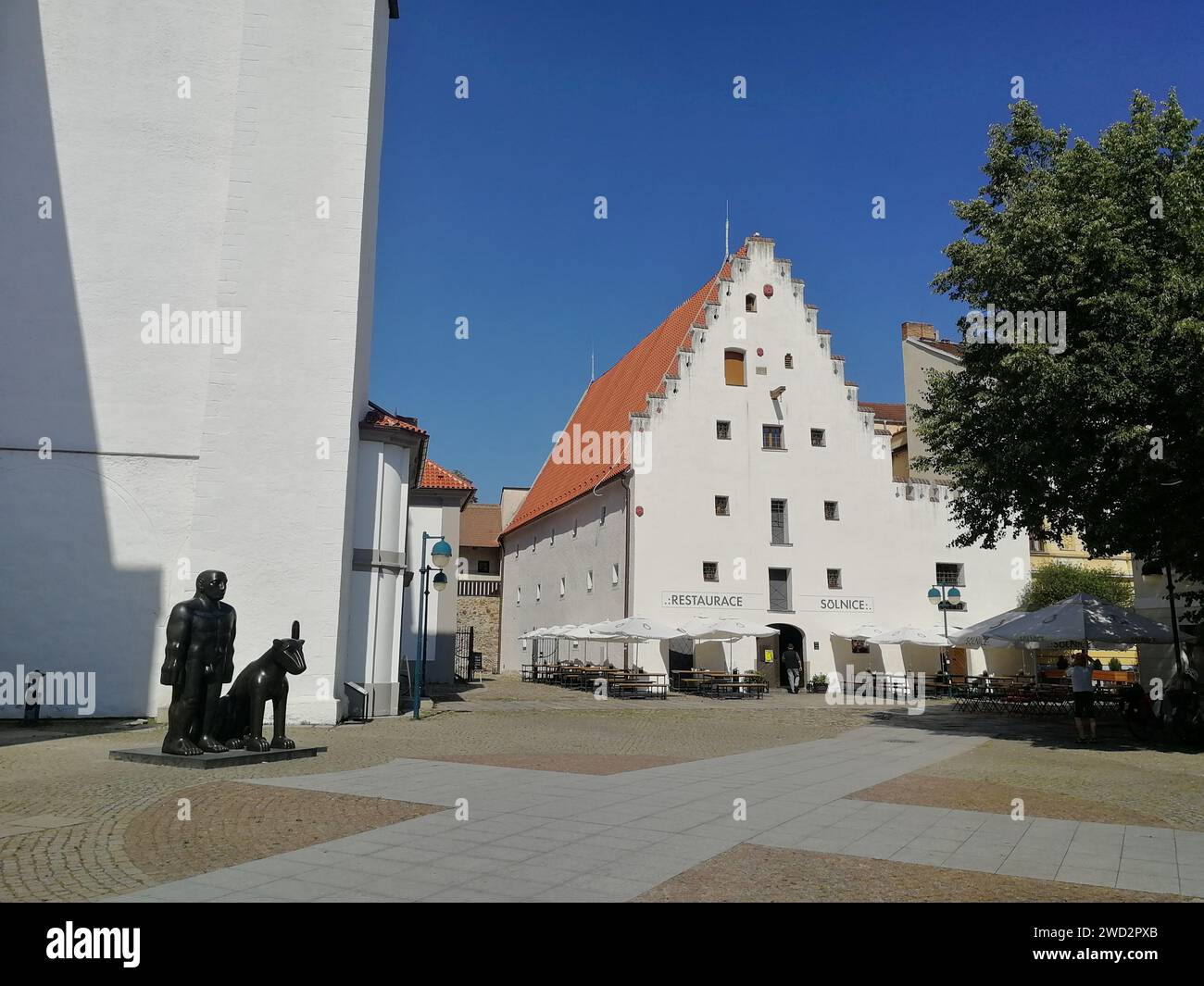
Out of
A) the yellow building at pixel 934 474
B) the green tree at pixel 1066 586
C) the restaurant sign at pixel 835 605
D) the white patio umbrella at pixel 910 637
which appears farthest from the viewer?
the yellow building at pixel 934 474

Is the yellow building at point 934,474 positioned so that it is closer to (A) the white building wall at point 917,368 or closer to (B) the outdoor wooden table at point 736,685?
(A) the white building wall at point 917,368

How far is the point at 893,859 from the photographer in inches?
294

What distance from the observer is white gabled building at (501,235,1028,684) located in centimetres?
3681

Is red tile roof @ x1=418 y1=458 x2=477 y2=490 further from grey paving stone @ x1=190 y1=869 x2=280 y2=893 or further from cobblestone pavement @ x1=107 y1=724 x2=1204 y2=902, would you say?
grey paving stone @ x1=190 y1=869 x2=280 y2=893

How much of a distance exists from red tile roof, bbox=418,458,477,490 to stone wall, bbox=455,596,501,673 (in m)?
19.8

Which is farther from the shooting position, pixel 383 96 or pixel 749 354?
pixel 749 354

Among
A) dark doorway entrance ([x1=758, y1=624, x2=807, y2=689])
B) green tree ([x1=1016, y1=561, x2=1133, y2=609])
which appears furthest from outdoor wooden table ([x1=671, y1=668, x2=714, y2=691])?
green tree ([x1=1016, y1=561, x2=1133, y2=609])

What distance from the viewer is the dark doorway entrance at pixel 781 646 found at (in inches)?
1483

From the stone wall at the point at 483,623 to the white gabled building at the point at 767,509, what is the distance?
15.4 metres

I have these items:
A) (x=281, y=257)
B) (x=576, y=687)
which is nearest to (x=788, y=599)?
(x=576, y=687)

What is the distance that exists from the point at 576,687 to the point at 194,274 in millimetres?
21283

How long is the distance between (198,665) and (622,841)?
698 centimetres

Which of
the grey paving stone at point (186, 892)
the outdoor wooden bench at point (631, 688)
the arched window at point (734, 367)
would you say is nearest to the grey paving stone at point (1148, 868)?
the grey paving stone at point (186, 892)
